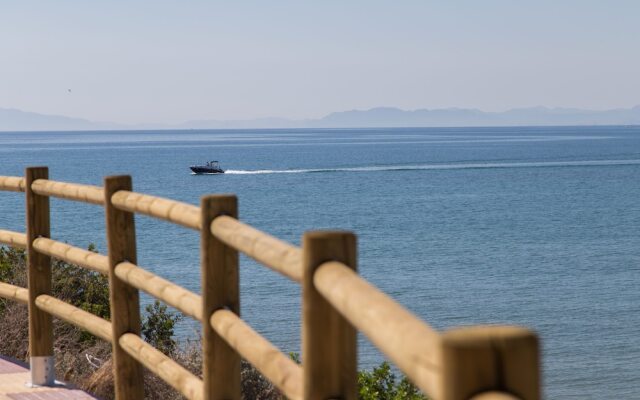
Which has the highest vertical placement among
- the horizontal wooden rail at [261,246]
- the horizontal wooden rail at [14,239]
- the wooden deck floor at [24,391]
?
the horizontal wooden rail at [261,246]

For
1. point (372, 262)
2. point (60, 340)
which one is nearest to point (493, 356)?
point (60, 340)

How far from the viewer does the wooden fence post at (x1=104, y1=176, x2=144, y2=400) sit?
17.7ft

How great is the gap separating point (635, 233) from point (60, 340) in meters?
52.4

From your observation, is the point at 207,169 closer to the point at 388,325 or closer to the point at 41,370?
the point at 41,370

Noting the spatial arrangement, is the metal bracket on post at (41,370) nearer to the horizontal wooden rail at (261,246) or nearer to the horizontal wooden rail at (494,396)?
the horizontal wooden rail at (261,246)

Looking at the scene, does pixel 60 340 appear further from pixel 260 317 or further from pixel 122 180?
pixel 260 317

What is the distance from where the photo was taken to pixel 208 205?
402cm

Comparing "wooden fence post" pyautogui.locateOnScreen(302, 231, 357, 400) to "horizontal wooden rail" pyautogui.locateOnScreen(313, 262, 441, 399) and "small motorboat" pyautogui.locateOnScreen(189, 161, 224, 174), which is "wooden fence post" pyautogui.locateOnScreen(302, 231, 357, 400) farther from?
"small motorboat" pyautogui.locateOnScreen(189, 161, 224, 174)

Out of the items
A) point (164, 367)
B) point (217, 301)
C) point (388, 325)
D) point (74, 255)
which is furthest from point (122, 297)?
point (388, 325)

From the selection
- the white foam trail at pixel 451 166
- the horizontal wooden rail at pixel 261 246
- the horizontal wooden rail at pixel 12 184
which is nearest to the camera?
the horizontal wooden rail at pixel 261 246

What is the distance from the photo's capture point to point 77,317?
5.97 m

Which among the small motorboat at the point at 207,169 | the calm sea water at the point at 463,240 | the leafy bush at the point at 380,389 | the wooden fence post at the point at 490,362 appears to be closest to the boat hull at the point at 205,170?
the small motorboat at the point at 207,169

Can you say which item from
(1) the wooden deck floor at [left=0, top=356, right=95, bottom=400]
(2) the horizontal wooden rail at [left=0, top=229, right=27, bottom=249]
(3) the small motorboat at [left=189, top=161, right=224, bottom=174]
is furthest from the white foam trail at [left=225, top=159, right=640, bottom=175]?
(1) the wooden deck floor at [left=0, top=356, right=95, bottom=400]

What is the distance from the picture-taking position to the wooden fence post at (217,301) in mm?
4094
